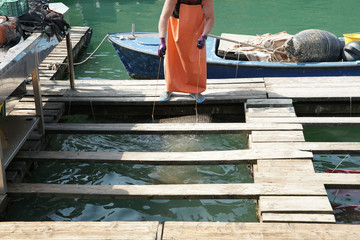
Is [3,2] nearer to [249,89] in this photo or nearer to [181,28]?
[181,28]

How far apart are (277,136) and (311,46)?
100.0 inches

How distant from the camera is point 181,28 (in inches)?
196

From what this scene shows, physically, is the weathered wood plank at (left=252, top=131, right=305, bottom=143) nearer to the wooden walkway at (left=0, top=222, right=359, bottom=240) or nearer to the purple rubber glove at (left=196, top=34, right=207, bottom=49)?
the purple rubber glove at (left=196, top=34, right=207, bottom=49)

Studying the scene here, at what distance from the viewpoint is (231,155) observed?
4129mm

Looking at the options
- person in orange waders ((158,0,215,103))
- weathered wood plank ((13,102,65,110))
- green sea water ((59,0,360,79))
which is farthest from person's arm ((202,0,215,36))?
green sea water ((59,0,360,79))

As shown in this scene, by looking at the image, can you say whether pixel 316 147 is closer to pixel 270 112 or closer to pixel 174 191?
pixel 270 112

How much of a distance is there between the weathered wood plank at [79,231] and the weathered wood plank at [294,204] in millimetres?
852

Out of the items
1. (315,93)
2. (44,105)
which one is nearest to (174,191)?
(44,105)

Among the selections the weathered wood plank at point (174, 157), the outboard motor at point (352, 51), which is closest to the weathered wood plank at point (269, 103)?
the weathered wood plank at point (174, 157)

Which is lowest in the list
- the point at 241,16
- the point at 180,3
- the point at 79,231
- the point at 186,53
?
the point at 241,16

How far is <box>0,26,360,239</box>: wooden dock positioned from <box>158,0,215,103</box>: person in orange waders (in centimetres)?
23

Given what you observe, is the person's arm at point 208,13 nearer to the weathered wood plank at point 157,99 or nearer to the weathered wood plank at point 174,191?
the weathered wood plank at point 157,99

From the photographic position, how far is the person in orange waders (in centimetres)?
486

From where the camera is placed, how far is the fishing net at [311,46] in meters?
6.55
